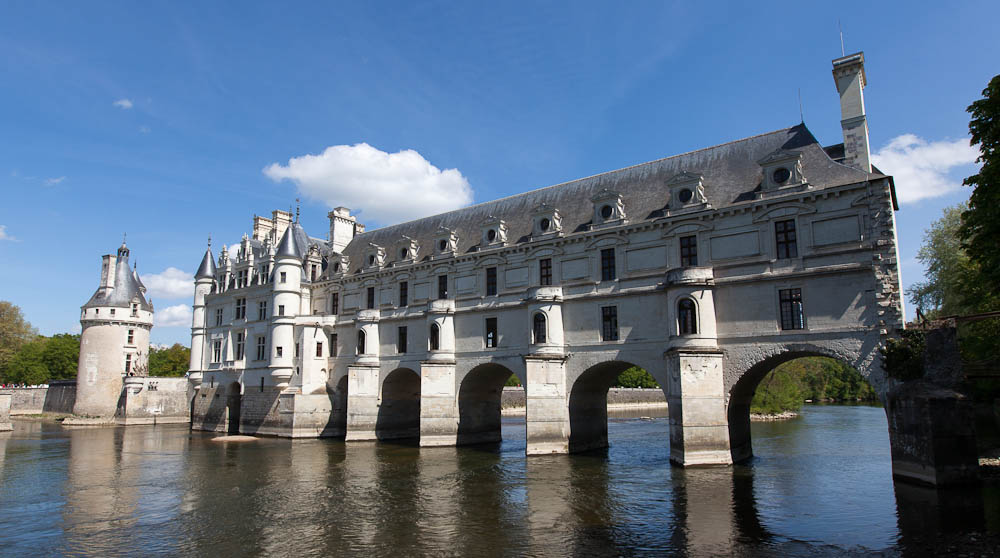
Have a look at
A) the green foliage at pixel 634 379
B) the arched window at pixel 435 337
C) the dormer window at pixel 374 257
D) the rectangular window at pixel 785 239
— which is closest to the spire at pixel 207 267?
the dormer window at pixel 374 257

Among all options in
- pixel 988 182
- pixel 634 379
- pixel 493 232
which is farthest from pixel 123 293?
pixel 988 182

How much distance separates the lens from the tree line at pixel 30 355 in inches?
2819

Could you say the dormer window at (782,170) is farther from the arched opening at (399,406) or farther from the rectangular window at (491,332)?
the arched opening at (399,406)

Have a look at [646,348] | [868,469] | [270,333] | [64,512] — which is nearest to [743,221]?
[646,348]

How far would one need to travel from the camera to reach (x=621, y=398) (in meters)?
75.7

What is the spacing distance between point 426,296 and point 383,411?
793 cm

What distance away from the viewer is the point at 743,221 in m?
24.8

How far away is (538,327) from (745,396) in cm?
976

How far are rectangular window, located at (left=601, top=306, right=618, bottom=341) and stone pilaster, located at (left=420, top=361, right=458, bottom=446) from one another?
9516 millimetres

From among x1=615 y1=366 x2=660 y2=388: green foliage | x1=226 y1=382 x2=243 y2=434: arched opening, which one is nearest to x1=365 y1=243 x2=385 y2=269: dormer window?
x1=226 y1=382 x2=243 y2=434: arched opening

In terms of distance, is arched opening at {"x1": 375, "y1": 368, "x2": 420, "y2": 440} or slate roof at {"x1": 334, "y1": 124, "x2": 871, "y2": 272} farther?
arched opening at {"x1": 375, "y1": 368, "x2": 420, "y2": 440}

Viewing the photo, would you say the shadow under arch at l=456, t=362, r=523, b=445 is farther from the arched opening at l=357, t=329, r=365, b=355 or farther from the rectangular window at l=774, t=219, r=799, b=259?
the rectangular window at l=774, t=219, r=799, b=259

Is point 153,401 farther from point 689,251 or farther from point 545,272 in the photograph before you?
point 689,251

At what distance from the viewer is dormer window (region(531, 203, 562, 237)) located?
3084cm
